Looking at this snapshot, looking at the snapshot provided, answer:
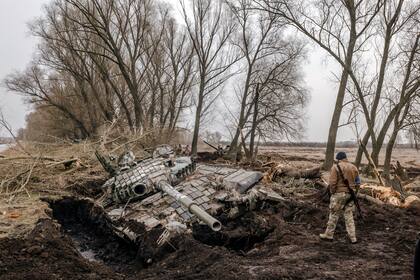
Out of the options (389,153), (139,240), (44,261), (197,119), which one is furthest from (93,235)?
(197,119)

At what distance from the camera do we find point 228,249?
9.41 metres

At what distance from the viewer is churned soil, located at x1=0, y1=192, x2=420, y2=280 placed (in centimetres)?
663

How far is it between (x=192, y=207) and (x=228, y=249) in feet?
5.10

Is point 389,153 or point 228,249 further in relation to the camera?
point 389,153

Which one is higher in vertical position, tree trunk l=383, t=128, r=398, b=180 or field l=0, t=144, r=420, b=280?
tree trunk l=383, t=128, r=398, b=180

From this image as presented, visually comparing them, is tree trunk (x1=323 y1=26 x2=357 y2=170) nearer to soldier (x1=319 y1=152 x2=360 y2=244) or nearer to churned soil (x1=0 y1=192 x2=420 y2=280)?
churned soil (x1=0 y1=192 x2=420 y2=280)

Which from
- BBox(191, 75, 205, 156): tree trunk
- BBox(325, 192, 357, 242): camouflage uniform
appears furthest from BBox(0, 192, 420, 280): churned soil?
BBox(191, 75, 205, 156): tree trunk

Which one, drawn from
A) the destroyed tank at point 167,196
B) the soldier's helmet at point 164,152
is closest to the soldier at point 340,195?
the destroyed tank at point 167,196

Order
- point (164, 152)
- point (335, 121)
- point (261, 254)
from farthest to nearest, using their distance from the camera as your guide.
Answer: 1. point (335, 121)
2. point (164, 152)
3. point (261, 254)

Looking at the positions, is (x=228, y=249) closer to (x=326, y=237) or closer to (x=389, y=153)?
(x=326, y=237)

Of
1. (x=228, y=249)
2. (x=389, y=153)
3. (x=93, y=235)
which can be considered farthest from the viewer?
(x=389, y=153)

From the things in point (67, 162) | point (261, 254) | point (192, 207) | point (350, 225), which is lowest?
point (261, 254)

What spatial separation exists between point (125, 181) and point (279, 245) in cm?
437

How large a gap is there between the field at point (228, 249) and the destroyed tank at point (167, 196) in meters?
0.39
